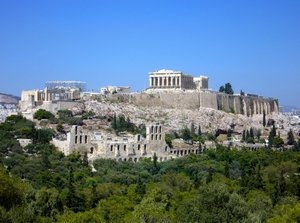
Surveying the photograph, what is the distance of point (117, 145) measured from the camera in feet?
175

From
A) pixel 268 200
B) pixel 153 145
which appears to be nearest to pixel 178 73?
pixel 153 145

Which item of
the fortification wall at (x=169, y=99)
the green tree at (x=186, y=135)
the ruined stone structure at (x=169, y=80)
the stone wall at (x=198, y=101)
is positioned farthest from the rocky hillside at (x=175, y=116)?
the ruined stone structure at (x=169, y=80)

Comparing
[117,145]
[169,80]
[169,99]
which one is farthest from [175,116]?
[117,145]

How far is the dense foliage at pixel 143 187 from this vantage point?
87.3 ft

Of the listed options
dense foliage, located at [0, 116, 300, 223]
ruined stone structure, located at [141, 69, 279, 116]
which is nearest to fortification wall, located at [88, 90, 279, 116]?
ruined stone structure, located at [141, 69, 279, 116]

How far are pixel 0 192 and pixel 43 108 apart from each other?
154ft

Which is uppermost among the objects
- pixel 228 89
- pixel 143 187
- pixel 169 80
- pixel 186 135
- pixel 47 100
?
pixel 169 80

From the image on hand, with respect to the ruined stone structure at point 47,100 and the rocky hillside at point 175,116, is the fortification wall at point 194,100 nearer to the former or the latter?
the rocky hillside at point 175,116

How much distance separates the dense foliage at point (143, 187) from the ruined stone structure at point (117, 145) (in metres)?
1.61

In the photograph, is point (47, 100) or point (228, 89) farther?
point (228, 89)

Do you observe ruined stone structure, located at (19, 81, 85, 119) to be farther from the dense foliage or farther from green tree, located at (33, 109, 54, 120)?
the dense foliage

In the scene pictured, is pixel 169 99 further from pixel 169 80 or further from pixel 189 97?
pixel 169 80

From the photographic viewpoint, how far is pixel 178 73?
3374 inches

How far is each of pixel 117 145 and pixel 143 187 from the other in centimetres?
1707
